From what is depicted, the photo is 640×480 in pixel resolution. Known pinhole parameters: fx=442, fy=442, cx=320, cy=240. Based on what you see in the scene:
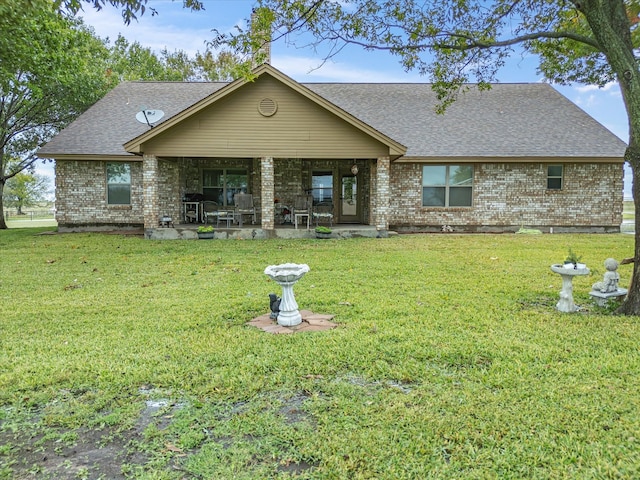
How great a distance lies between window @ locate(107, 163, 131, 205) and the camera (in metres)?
15.9

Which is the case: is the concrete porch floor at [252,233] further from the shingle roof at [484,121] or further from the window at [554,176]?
the window at [554,176]

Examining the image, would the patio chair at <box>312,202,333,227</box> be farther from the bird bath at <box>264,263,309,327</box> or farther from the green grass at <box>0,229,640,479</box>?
the bird bath at <box>264,263,309,327</box>

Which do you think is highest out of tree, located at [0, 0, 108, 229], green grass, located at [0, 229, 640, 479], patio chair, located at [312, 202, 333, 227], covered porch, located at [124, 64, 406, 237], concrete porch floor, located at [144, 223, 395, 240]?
tree, located at [0, 0, 108, 229]

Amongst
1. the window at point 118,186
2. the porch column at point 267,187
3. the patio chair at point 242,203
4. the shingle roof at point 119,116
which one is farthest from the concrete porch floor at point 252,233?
the shingle roof at point 119,116

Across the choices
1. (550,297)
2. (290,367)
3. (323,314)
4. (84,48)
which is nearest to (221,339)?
(290,367)

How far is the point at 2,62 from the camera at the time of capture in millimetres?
11500

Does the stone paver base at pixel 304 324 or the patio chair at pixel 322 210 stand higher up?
the patio chair at pixel 322 210

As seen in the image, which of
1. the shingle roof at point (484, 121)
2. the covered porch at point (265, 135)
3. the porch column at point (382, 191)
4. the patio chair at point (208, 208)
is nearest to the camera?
the covered porch at point (265, 135)

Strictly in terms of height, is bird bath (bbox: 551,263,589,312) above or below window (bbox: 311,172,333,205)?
below

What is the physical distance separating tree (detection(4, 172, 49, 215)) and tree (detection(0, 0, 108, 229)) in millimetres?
30717

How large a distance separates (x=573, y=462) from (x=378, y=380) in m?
1.43

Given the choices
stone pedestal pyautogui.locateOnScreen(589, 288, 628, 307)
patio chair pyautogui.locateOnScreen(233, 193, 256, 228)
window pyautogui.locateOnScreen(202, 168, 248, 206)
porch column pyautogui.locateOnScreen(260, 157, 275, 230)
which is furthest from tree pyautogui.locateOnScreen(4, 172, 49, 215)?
stone pedestal pyautogui.locateOnScreen(589, 288, 628, 307)

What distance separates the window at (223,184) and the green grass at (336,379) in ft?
31.7

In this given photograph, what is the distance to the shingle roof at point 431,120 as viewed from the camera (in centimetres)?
1569
